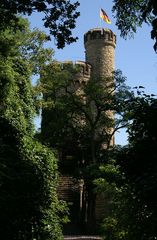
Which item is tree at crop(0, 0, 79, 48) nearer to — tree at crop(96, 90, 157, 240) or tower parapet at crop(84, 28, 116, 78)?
tree at crop(96, 90, 157, 240)

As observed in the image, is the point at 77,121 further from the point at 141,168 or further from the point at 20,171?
the point at 141,168

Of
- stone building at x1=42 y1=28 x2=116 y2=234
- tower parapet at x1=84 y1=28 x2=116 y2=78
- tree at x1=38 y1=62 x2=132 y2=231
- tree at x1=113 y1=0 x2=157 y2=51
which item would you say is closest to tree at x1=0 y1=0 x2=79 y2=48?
tree at x1=113 y1=0 x2=157 y2=51

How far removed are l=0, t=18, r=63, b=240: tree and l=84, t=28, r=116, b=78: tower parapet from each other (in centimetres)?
2238

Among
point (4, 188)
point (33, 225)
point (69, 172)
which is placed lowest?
point (33, 225)

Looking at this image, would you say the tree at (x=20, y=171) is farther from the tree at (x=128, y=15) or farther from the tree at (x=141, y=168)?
the tree at (x=141, y=168)

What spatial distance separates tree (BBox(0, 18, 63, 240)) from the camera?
13.7 metres

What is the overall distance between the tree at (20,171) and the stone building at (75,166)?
9.08 meters

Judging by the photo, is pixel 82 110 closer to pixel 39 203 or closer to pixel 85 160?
pixel 85 160

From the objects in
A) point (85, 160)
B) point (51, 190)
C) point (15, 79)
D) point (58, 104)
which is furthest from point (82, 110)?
point (51, 190)

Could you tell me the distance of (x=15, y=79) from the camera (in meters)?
18.0

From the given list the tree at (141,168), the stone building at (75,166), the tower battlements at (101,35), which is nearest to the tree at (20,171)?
the tree at (141,168)

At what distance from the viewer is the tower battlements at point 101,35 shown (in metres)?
41.2

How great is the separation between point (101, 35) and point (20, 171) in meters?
28.7

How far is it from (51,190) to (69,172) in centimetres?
1743
